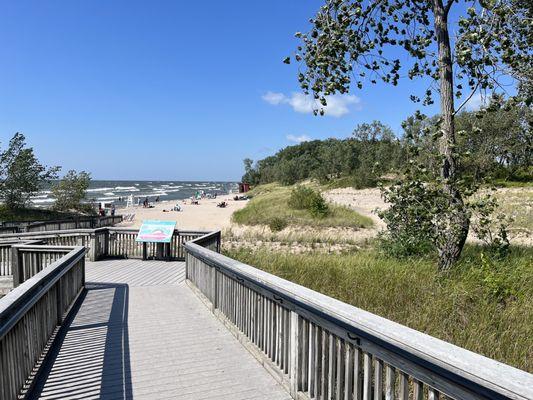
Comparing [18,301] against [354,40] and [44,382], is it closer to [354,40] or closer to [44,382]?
[44,382]

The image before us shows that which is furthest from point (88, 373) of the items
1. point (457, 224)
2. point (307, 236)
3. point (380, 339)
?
point (307, 236)

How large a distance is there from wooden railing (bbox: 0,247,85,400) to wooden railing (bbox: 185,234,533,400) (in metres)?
2.28

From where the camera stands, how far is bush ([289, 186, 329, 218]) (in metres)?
28.6

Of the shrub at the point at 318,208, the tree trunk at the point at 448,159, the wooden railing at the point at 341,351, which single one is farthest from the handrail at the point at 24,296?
the shrub at the point at 318,208

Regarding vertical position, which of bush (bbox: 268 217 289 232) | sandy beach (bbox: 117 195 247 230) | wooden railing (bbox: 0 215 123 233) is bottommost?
sandy beach (bbox: 117 195 247 230)

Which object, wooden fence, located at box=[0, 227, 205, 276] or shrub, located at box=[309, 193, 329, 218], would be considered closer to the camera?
wooden fence, located at box=[0, 227, 205, 276]

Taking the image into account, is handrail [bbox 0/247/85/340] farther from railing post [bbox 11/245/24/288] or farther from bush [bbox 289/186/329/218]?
bush [bbox 289/186/329/218]

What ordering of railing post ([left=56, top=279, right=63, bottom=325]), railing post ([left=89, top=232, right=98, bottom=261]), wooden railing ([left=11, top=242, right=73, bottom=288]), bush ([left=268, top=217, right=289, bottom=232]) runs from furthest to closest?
bush ([left=268, top=217, right=289, bottom=232])
railing post ([left=89, top=232, right=98, bottom=261])
wooden railing ([left=11, top=242, right=73, bottom=288])
railing post ([left=56, top=279, right=63, bottom=325])

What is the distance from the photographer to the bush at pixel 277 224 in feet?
81.6

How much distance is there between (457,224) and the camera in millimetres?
8000

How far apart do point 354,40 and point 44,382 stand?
28.3ft

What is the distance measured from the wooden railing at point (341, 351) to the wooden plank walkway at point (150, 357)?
0.96 feet

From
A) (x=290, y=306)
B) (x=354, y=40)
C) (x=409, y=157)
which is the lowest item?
(x=290, y=306)

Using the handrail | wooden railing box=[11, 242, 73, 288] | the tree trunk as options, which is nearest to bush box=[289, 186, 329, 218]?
the tree trunk
